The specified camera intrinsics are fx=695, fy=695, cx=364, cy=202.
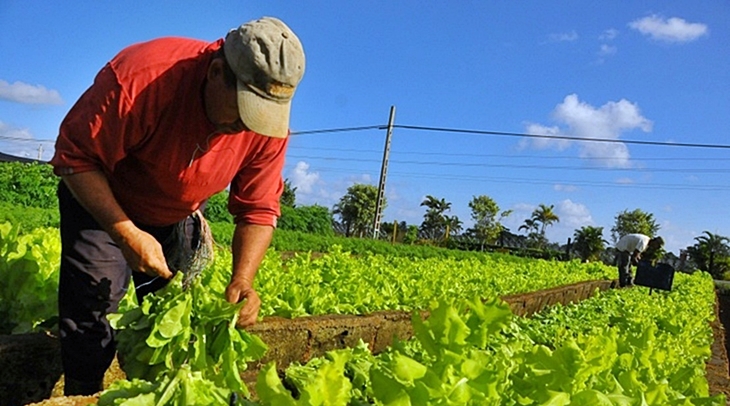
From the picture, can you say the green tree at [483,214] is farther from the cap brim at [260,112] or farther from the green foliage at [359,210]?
the cap brim at [260,112]

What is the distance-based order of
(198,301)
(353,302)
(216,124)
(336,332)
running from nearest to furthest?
1. (198,301)
2. (216,124)
3. (336,332)
4. (353,302)

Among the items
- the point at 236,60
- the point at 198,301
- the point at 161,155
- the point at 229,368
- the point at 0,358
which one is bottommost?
the point at 0,358

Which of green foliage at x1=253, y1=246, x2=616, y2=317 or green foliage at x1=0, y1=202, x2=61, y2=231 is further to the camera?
green foliage at x1=0, y1=202, x2=61, y2=231

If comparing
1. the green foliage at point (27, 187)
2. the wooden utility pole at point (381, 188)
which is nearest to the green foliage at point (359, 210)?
the wooden utility pole at point (381, 188)

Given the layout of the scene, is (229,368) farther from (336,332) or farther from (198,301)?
(336,332)

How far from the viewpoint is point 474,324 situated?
4.86 ft

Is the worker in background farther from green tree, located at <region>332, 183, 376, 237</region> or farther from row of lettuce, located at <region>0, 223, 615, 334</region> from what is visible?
green tree, located at <region>332, 183, 376, 237</region>

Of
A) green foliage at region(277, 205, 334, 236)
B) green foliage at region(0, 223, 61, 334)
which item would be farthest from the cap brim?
green foliage at region(277, 205, 334, 236)

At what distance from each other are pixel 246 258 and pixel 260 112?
2.66 feet

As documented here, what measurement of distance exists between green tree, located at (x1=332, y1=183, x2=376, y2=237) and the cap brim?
55833 mm

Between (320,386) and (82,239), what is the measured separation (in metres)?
1.90

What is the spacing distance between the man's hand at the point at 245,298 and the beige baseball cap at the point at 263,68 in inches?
24.1

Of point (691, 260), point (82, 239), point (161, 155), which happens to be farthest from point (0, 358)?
Answer: point (691, 260)

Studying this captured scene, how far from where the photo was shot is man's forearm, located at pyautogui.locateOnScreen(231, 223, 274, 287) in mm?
2936
